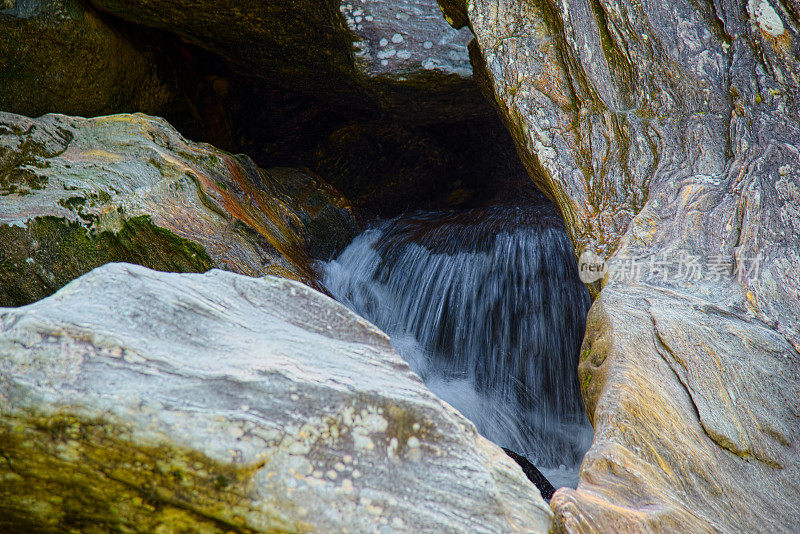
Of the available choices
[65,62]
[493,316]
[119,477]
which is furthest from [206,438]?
[65,62]

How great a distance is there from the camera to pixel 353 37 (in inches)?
187

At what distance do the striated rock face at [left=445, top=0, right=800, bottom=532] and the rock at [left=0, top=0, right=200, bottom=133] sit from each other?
3.00 metres

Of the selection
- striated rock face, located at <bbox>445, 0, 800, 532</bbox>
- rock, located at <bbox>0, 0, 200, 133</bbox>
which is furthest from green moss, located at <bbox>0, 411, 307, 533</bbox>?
rock, located at <bbox>0, 0, 200, 133</bbox>

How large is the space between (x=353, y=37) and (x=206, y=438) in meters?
4.18

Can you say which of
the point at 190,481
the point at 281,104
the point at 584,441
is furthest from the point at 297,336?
the point at 281,104

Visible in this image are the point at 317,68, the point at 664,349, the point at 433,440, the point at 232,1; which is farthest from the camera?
the point at 317,68

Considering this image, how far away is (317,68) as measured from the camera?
A: 5.59 meters

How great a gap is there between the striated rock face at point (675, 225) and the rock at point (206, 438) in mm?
462

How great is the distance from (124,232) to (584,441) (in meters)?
3.72

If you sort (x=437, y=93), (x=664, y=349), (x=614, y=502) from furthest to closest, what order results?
(x=437, y=93) → (x=664, y=349) → (x=614, y=502)

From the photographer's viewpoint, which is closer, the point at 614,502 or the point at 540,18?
the point at 614,502

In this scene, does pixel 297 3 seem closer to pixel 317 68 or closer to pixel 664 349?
pixel 317 68

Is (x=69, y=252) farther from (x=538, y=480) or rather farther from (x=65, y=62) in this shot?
(x=538, y=480)

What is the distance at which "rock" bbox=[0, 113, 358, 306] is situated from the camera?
3.31 meters
